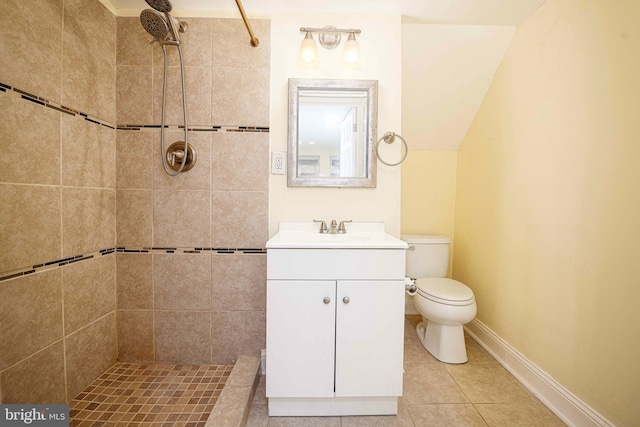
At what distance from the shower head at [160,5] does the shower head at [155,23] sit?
0.02m

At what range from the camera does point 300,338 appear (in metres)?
1.19

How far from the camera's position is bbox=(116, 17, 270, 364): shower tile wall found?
5.02 feet

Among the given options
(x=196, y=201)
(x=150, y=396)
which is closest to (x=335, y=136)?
(x=196, y=201)

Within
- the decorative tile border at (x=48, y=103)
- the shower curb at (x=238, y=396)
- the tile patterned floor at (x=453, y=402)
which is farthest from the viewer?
the tile patterned floor at (x=453, y=402)

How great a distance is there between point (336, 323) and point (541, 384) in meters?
1.11

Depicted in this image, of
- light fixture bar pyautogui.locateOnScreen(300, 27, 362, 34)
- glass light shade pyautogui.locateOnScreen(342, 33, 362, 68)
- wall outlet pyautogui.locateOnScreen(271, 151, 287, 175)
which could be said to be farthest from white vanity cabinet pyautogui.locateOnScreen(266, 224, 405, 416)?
light fixture bar pyautogui.locateOnScreen(300, 27, 362, 34)

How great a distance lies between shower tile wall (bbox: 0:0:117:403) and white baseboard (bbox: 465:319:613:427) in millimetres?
2275

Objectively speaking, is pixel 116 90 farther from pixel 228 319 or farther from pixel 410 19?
pixel 410 19

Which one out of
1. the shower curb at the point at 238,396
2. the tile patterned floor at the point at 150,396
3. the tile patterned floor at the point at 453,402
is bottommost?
the tile patterned floor at the point at 453,402

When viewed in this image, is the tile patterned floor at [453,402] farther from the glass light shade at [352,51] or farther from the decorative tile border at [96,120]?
the glass light shade at [352,51]

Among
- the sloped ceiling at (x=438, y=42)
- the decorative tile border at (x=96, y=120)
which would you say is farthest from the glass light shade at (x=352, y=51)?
the decorative tile border at (x=96, y=120)

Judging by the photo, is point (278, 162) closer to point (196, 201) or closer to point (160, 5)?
point (196, 201)

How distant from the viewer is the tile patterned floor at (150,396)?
118 centimetres

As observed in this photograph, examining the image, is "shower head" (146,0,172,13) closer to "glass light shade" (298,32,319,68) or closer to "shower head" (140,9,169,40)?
"shower head" (140,9,169,40)
